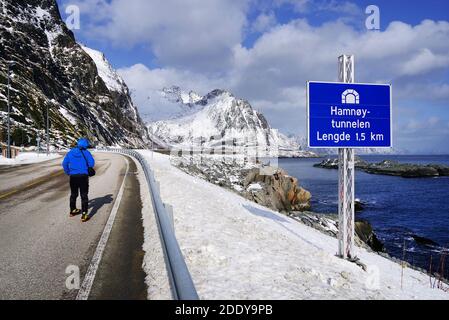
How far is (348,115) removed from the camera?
902cm

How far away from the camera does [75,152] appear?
9.64m

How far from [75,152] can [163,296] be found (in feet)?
19.8

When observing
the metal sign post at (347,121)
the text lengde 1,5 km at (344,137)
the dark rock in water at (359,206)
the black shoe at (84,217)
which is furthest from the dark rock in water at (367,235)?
the dark rock in water at (359,206)

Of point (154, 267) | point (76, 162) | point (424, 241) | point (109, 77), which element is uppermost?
point (109, 77)

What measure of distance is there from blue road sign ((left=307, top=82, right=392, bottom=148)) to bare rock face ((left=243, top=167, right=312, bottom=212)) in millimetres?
19318

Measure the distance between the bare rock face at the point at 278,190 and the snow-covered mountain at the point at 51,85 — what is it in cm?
4153

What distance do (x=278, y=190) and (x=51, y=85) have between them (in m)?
86.0

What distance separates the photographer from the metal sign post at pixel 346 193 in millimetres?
8959

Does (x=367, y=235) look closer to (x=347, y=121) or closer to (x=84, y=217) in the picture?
(x=347, y=121)

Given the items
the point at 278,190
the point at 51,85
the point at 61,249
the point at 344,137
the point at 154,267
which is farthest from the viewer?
the point at 51,85

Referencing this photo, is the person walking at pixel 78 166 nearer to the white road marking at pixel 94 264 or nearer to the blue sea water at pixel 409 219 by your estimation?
the white road marking at pixel 94 264

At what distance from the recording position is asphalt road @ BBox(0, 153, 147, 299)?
5.17 metres

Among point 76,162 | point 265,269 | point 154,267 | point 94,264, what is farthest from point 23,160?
point 265,269
